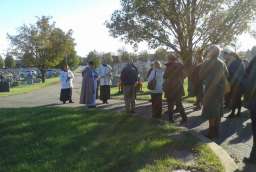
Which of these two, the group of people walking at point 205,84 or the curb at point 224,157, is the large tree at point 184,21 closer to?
the group of people walking at point 205,84

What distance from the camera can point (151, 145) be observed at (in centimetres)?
792

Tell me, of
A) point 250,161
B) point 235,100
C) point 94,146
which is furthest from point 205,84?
point 235,100

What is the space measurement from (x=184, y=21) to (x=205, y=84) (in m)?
14.7

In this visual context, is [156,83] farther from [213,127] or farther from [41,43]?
[41,43]

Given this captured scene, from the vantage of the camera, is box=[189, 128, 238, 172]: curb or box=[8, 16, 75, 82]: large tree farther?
box=[8, 16, 75, 82]: large tree

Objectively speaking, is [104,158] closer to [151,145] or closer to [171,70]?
[151,145]

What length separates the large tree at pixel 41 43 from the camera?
6100cm

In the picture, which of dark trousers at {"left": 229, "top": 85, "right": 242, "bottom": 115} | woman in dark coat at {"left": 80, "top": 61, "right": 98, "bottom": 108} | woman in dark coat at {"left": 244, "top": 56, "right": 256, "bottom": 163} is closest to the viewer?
woman in dark coat at {"left": 244, "top": 56, "right": 256, "bottom": 163}

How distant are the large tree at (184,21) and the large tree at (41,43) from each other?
123 ft

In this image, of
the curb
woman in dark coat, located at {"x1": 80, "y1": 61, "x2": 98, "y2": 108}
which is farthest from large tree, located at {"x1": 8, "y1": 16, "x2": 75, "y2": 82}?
the curb

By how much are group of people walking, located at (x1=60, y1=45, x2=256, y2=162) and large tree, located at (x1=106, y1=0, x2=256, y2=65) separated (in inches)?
253

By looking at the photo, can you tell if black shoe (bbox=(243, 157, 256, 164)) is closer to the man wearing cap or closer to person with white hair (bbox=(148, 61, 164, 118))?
person with white hair (bbox=(148, 61, 164, 118))

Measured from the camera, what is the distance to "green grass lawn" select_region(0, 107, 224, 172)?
6582 millimetres

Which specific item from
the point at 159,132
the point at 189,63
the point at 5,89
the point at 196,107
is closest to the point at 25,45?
the point at 5,89
